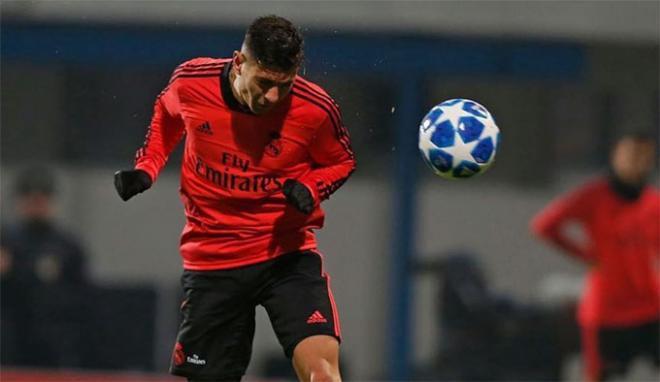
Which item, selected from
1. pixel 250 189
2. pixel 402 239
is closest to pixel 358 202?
pixel 402 239

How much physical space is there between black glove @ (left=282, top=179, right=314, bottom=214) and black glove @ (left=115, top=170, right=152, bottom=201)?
47 centimetres

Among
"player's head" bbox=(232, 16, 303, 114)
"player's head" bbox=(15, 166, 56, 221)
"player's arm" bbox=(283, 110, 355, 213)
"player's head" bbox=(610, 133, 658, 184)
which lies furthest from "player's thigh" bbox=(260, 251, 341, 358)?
"player's head" bbox=(15, 166, 56, 221)

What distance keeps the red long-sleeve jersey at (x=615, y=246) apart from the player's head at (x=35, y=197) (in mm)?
3116

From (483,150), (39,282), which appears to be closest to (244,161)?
(483,150)

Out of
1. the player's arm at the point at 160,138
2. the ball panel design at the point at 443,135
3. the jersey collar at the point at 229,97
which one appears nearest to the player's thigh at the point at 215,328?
the player's arm at the point at 160,138

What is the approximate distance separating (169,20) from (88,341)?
2261 mm

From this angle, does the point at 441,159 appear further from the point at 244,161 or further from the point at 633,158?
the point at 633,158

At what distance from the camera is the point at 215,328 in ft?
18.5

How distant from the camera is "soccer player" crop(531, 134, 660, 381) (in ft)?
32.6

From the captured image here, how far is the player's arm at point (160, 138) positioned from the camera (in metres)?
5.51

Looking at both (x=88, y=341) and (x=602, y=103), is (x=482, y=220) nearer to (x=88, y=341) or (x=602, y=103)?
(x=602, y=103)

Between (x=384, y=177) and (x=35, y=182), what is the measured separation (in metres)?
2.48

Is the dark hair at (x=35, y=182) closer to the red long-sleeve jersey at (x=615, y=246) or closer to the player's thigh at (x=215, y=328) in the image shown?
the red long-sleeve jersey at (x=615, y=246)

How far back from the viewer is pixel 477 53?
37.6 ft
